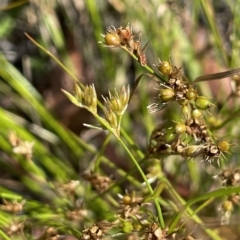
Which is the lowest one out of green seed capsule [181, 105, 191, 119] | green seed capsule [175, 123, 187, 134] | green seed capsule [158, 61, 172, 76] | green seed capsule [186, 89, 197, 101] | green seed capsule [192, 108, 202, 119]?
green seed capsule [175, 123, 187, 134]

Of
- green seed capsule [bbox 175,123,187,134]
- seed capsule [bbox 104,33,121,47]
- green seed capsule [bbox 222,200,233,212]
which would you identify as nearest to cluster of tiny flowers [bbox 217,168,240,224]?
green seed capsule [bbox 222,200,233,212]

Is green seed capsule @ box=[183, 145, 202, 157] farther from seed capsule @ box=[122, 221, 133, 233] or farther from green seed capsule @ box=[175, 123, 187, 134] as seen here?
seed capsule @ box=[122, 221, 133, 233]

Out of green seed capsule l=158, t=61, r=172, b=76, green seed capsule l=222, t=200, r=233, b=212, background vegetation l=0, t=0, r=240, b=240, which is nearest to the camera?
green seed capsule l=158, t=61, r=172, b=76

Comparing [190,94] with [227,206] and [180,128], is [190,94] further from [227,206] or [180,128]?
[227,206]

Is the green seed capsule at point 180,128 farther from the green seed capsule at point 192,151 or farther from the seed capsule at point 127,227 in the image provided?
the seed capsule at point 127,227

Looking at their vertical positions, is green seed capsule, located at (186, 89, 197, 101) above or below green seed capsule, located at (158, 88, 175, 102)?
below

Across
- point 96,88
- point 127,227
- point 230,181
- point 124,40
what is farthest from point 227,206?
point 96,88

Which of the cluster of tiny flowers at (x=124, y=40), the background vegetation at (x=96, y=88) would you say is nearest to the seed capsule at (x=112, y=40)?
the cluster of tiny flowers at (x=124, y=40)
